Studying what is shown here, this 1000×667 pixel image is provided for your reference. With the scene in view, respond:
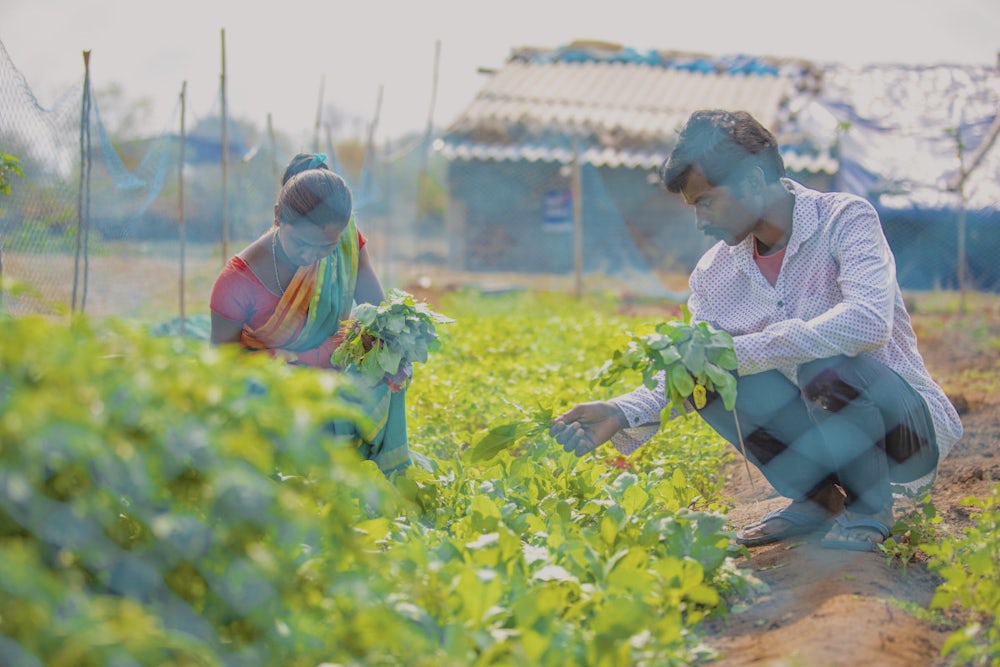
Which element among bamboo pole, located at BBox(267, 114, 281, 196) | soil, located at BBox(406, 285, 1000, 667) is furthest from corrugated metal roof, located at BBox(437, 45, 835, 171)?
soil, located at BBox(406, 285, 1000, 667)

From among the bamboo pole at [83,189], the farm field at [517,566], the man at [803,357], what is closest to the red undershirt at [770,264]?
the man at [803,357]

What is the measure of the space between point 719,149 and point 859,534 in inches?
42.5

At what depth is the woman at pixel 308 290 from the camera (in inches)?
123

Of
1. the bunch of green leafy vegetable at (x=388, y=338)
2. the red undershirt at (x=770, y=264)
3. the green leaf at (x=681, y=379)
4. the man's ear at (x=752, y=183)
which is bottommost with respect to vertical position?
the bunch of green leafy vegetable at (x=388, y=338)

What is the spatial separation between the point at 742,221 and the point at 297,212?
1333 mm

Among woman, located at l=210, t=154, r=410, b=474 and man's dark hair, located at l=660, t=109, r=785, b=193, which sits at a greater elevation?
man's dark hair, located at l=660, t=109, r=785, b=193

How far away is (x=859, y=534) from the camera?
268cm

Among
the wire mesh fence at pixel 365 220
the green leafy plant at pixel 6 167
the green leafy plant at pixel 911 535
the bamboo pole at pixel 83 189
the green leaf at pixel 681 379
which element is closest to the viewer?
the green leaf at pixel 681 379

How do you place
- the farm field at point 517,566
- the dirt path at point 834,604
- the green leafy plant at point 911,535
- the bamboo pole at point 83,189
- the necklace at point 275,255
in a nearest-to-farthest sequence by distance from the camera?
1. the farm field at point 517,566
2. the dirt path at point 834,604
3. the green leafy plant at point 911,535
4. the necklace at point 275,255
5. the bamboo pole at point 83,189

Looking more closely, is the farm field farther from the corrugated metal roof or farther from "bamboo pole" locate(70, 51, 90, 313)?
the corrugated metal roof

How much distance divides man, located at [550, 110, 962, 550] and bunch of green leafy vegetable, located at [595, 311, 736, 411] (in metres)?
0.11

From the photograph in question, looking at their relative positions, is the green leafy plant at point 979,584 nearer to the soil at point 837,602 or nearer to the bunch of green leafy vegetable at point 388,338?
the soil at point 837,602

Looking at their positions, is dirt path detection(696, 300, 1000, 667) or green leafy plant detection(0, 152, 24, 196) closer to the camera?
dirt path detection(696, 300, 1000, 667)

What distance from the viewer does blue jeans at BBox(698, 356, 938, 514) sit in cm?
262
